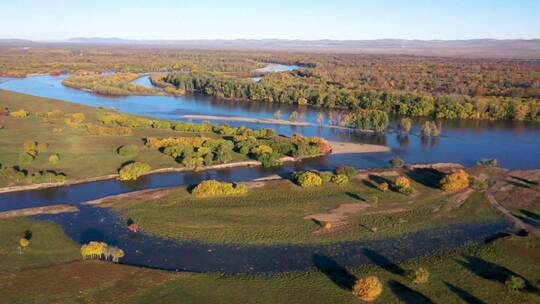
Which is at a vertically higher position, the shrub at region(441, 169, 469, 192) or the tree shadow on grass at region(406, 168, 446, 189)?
the shrub at region(441, 169, 469, 192)

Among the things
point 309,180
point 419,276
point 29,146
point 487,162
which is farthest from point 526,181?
point 29,146

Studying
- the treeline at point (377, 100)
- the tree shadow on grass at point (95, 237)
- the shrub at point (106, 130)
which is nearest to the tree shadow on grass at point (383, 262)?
the tree shadow on grass at point (95, 237)

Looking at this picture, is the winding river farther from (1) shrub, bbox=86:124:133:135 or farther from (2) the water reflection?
(1) shrub, bbox=86:124:133:135

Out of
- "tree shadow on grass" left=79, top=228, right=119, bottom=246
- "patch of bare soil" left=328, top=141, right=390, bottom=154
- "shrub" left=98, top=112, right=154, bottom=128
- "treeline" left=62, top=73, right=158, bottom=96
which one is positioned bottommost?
"tree shadow on grass" left=79, top=228, right=119, bottom=246

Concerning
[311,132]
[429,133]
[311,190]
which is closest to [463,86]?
[429,133]

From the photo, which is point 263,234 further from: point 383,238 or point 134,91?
point 134,91

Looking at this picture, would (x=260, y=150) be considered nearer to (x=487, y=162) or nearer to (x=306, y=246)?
(x=306, y=246)

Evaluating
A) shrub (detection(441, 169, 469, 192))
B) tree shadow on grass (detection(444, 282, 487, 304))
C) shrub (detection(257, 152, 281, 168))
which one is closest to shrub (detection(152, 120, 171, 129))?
shrub (detection(257, 152, 281, 168))
